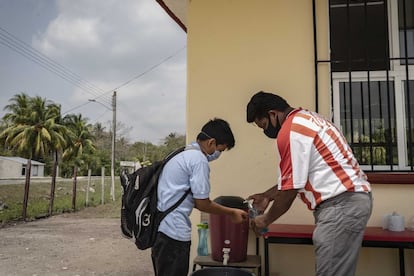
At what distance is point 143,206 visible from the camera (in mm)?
2037

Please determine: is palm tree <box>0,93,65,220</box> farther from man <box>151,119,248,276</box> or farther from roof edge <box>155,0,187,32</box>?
man <box>151,119,248,276</box>

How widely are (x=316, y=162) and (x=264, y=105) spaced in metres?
0.44

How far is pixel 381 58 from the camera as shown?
3.23 m

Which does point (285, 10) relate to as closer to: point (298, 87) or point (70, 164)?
point (298, 87)

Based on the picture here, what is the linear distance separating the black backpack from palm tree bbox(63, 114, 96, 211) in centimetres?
1768

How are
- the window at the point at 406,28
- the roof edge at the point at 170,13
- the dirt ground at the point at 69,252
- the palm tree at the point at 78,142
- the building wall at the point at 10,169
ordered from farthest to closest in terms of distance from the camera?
the building wall at the point at 10,169, the palm tree at the point at 78,142, the dirt ground at the point at 69,252, the roof edge at the point at 170,13, the window at the point at 406,28

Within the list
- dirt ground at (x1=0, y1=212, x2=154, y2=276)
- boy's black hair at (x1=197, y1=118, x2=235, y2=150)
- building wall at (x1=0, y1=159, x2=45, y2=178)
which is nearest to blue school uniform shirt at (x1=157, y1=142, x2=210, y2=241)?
boy's black hair at (x1=197, y1=118, x2=235, y2=150)

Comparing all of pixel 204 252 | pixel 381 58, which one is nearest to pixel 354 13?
pixel 381 58

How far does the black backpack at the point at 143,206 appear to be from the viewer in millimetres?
2021

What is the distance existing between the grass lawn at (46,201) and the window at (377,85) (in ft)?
36.1

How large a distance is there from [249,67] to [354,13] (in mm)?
1168

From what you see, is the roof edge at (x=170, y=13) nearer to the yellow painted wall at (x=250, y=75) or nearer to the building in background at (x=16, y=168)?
the yellow painted wall at (x=250, y=75)

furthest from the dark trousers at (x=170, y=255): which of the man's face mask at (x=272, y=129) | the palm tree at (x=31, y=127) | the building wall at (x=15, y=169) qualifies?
the building wall at (x=15, y=169)

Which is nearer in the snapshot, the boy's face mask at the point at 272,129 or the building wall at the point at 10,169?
the boy's face mask at the point at 272,129
